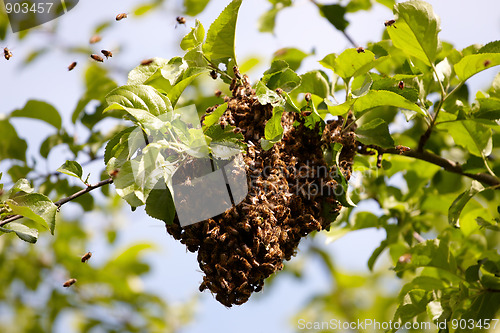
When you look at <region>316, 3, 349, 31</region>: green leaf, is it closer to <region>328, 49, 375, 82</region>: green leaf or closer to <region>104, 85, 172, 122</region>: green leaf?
<region>328, 49, 375, 82</region>: green leaf

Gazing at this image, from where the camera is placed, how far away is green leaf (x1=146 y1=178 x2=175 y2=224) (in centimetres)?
115

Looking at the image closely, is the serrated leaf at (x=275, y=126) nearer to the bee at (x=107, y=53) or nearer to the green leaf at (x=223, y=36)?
the green leaf at (x=223, y=36)

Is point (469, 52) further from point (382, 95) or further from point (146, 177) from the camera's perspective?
point (146, 177)

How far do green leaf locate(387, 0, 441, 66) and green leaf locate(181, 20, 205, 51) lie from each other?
51 centimetres

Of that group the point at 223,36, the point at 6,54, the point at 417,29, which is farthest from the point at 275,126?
the point at 6,54

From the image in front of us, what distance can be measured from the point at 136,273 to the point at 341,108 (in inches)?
98.7

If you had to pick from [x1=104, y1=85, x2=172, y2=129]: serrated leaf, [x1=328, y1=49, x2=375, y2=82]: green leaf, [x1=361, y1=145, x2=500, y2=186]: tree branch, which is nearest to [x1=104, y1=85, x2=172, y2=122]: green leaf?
[x1=104, y1=85, x2=172, y2=129]: serrated leaf

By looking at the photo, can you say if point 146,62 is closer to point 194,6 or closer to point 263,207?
point 263,207

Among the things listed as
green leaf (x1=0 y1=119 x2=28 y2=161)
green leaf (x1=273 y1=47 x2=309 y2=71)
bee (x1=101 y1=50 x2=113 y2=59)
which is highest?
bee (x1=101 y1=50 x2=113 y2=59)

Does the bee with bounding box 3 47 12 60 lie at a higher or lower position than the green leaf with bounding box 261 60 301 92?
lower

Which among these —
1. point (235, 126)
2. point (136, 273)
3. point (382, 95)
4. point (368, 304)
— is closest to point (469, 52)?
point (382, 95)

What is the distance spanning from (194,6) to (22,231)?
118 centimetres

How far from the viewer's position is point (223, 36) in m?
1.38

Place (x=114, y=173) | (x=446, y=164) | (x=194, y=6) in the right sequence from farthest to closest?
(x=194, y=6) → (x=446, y=164) → (x=114, y=173)
